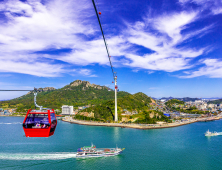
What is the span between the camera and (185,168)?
11953 millimetres

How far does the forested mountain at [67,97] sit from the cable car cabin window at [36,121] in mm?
50498

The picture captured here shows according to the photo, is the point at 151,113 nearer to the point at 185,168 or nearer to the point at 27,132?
the point at 185,168

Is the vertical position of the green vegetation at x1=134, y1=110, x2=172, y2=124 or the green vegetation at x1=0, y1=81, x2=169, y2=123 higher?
the green vegetation at x1=0, y1=81, x2=169, y2=123

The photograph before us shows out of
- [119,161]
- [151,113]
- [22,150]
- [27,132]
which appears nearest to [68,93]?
[151,113]

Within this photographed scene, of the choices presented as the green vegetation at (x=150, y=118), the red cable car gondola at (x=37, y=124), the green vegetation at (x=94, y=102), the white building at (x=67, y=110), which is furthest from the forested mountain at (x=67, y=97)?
the red cable car gondola at (x=37, y=124)

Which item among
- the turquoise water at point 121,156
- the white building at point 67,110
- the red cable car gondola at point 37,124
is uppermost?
the red cable car gondola at point 37,124

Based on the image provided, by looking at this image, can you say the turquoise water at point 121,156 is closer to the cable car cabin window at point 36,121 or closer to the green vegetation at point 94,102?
the green vegetation at point 94,102

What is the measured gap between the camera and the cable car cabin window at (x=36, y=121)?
5.58 metres

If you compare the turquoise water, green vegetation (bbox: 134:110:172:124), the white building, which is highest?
the white building

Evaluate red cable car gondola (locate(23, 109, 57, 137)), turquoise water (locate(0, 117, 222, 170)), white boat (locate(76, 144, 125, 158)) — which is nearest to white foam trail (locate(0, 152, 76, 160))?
turquoise water (locate(0, 117, 222, 170))

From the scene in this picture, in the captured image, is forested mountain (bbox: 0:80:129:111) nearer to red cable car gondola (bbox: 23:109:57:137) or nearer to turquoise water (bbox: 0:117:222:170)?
turquoise water (bbox: 0:117:222:170)

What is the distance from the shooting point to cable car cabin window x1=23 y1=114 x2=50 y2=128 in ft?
18.3

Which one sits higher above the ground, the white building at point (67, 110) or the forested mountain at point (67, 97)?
the forested mountain at point (67, 97)

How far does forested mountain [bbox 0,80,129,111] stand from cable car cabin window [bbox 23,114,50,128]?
166ft
